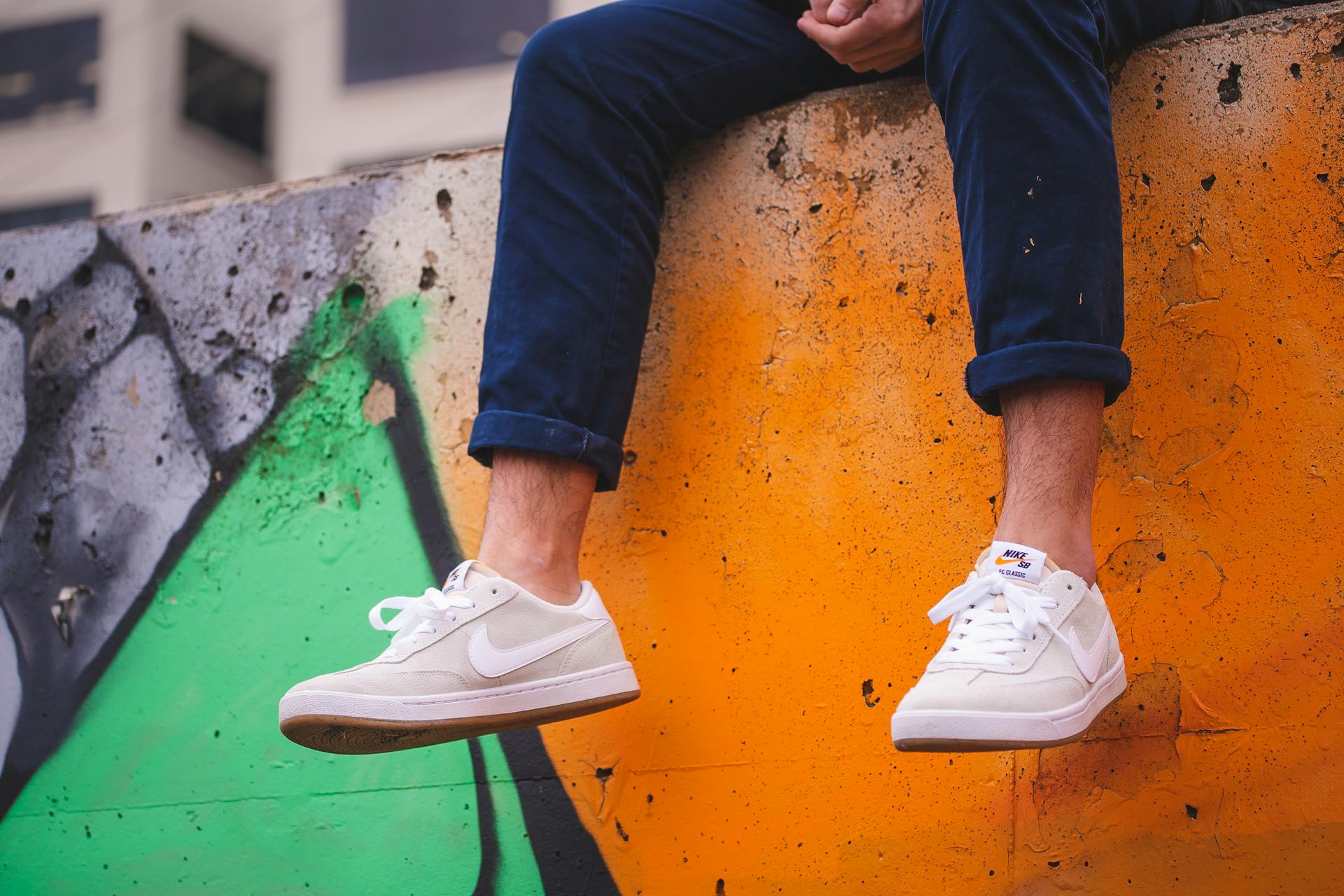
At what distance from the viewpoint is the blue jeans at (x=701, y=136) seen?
1.09 meters

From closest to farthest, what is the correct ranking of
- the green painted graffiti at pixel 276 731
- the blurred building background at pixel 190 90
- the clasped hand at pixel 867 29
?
the clasped hand at pixel 867 29 < the green painted graffiti at pixel 276 731 < the blurred building background at pixel 190 90

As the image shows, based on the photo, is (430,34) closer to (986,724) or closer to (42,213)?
(42,213)

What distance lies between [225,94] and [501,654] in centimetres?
1569

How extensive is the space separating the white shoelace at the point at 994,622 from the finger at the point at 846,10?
762 mm

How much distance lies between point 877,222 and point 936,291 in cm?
14

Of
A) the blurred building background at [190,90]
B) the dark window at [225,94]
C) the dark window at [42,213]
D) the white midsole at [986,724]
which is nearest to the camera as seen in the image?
the white midsole at [986,724]

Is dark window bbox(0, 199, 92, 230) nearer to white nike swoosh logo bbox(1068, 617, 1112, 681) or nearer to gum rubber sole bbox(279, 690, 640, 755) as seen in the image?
A: gum rubber sole bbox(279, 690, 640, 755)

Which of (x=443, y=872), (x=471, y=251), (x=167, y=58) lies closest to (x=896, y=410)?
(x=471, y=251)

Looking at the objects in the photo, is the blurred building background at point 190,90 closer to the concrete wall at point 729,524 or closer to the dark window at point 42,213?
the dark window at point 42,213

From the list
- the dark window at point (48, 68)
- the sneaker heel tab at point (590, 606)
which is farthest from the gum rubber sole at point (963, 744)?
the dark window at point (48, 68)

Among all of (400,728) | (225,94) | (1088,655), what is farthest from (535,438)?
(225,94)

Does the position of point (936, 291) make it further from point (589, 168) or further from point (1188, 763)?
point (1188, 763)

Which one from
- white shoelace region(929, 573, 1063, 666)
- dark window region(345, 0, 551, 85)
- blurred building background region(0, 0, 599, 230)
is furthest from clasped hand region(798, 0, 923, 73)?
dark window region(345, 0, 551, 85)

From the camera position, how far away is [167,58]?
43.9 feet
